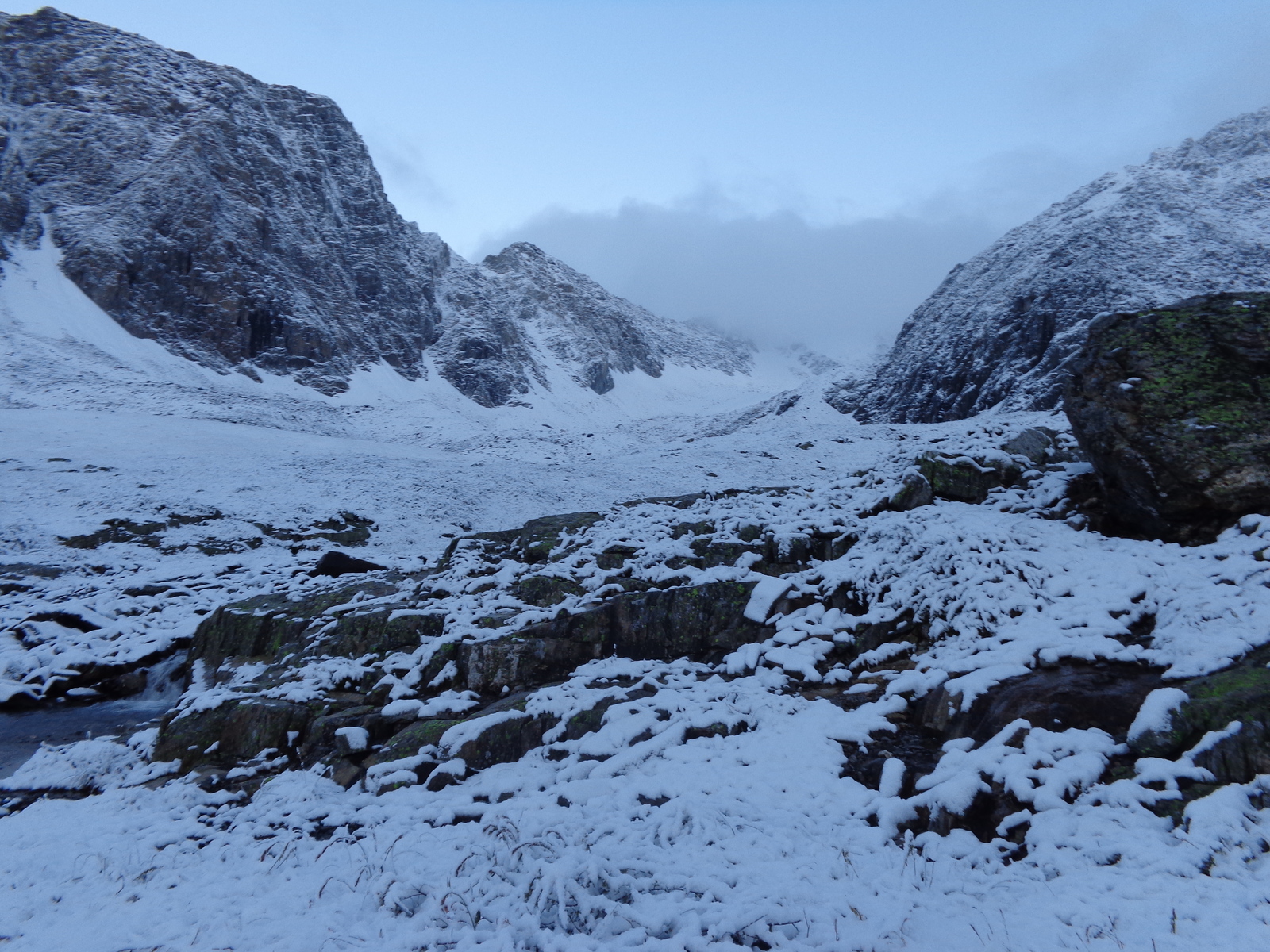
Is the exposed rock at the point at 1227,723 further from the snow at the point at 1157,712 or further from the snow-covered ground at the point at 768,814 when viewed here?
the snow-covered ground at the point at 768,814

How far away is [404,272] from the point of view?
101m

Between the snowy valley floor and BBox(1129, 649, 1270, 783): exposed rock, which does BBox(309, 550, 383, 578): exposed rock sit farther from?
BBox(1129, 649, 1270, 783): exposed rock

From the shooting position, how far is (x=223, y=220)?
2995 inches

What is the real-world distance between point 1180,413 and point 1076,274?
66490mm

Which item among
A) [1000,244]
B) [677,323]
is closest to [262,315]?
[1000,244]

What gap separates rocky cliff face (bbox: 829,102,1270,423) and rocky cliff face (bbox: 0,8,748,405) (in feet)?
191

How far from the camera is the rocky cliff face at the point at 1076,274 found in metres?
54.7

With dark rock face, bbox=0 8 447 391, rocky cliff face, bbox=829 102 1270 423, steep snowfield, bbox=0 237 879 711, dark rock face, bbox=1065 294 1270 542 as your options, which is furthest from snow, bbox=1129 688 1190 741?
dark rock face, bbox=0 8 447 391

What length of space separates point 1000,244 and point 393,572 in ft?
302

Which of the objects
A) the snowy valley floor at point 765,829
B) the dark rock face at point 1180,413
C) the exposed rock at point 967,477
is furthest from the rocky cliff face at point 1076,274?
the snowy valley floor at point 765,829

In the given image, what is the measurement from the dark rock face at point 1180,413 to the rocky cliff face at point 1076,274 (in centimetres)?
4575

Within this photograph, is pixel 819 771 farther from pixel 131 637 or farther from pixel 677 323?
pixel 677 323

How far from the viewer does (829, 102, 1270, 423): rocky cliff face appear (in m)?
54.7

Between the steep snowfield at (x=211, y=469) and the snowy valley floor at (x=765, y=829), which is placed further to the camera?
the steep snowfield at (x=211, y=469)
